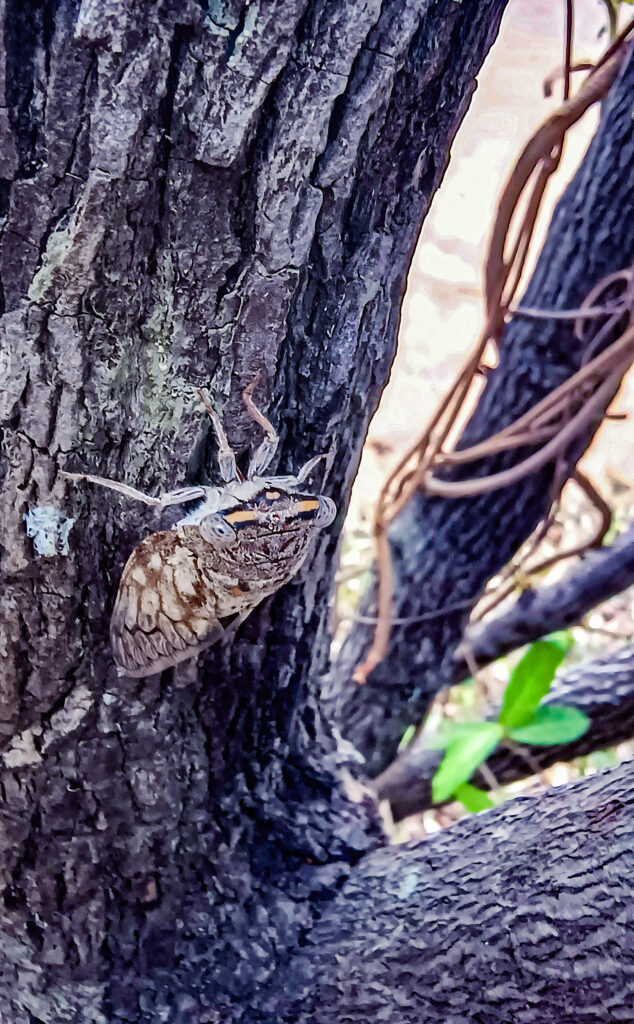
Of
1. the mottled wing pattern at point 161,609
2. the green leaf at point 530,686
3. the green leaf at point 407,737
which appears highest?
the mottled wing pattern at point 161,609

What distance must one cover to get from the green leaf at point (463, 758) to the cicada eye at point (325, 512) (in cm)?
78

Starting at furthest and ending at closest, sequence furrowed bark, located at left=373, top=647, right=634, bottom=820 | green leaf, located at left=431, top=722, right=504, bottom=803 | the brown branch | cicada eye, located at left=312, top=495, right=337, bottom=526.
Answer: furrowed bark, located at left=373, top=647, right=634, bottom=820 → green leaf, located at left=431, top=722, right=504, bottom=803 → the brown branch → cicada eye, located at left=312, top=495, right=337, bottom=526

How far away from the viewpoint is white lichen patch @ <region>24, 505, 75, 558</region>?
78 cm

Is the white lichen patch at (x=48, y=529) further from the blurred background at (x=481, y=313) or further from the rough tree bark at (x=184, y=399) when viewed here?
the blurred background at (x=481, y=313)

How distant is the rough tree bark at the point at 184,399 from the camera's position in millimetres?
639

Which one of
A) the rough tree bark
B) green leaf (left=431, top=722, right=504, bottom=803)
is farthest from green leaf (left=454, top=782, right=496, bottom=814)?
the rough tree bark

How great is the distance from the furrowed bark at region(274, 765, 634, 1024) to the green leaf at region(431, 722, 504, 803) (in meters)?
0.49

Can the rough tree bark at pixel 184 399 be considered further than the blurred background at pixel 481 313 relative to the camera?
No

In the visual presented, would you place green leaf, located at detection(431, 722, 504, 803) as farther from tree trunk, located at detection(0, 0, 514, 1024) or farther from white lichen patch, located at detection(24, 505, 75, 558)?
white lichen patch, located at detection(24, 505, 75, 558)

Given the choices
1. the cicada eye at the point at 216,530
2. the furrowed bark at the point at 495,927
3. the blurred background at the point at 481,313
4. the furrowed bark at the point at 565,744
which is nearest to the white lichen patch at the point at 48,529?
the cicada eye at the point at 216,530

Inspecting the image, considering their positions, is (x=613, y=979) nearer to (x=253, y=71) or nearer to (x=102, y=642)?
(x=102, y=642)

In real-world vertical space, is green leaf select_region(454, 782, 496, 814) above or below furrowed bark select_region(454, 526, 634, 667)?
below

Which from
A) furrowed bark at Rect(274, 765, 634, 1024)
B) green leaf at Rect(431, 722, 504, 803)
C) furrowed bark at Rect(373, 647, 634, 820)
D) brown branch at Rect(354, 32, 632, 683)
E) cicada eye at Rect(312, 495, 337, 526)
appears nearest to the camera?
furrowed bark at Rect(274, 765, 634, 1024)

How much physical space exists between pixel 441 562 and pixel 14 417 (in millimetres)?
1149
